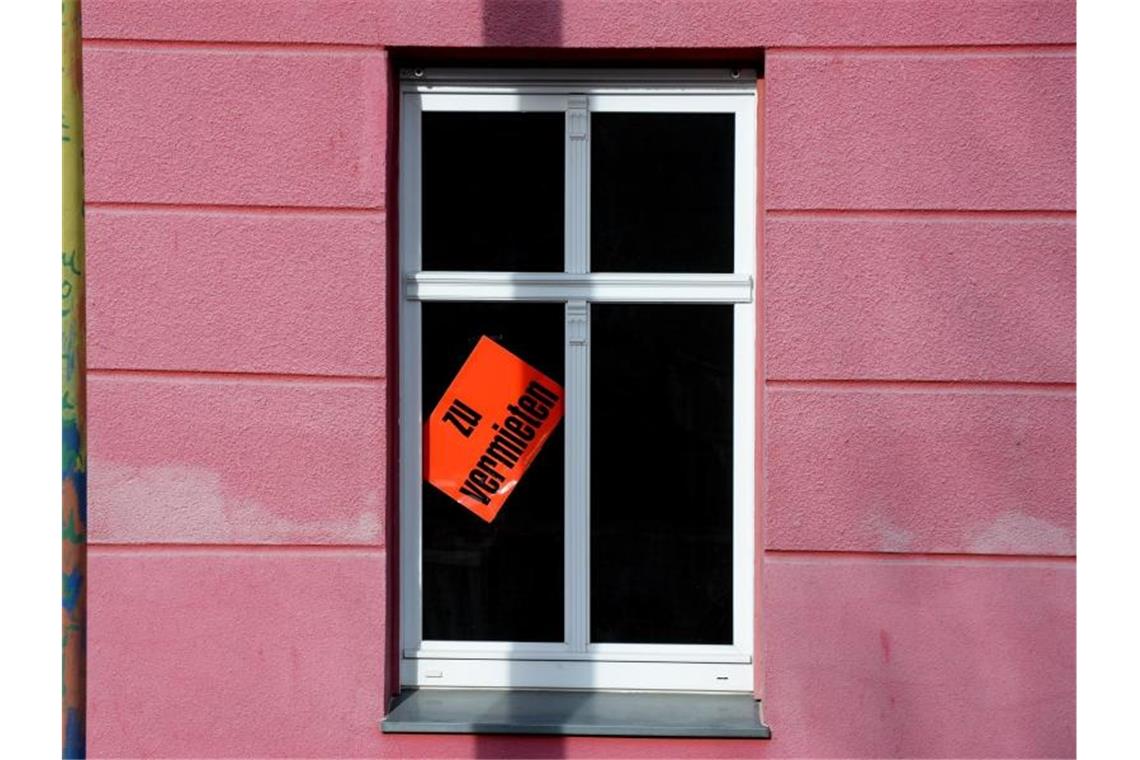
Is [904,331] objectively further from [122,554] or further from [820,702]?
[122,554]

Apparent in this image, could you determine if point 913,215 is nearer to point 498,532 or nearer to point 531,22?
point 531,22

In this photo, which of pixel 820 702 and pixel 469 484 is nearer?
pixel 820 702

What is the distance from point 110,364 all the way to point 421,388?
1051mm

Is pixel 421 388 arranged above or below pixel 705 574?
above

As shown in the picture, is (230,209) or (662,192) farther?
(662,192)

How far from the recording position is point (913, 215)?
4145mm

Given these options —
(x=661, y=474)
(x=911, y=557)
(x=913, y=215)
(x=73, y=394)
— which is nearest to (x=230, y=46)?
(x=73, y=394)

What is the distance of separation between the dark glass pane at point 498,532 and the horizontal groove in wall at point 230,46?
0.91 metres

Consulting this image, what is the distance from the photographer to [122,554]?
4.20 meters

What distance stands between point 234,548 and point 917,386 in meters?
2.35

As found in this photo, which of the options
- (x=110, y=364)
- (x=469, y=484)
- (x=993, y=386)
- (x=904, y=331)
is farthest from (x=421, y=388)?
(x=993, y=386)

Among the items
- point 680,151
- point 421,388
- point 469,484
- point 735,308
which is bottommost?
point 469,484

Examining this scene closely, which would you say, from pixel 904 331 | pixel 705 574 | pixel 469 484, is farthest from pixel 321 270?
pixel 904 331

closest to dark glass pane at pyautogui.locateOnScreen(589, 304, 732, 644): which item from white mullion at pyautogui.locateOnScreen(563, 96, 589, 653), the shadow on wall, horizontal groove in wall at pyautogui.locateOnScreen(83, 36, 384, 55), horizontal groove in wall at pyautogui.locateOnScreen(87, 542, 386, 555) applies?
white mullion at pyautogui.locateOnScreen(563, 96, 589, 653)
